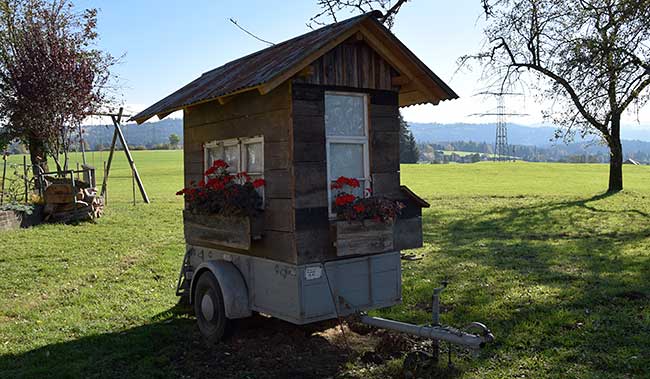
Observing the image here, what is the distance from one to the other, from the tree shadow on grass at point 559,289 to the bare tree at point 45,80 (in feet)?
45.1

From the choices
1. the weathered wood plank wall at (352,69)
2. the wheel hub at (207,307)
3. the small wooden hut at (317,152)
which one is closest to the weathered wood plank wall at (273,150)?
the small wooden hut at (317,152)

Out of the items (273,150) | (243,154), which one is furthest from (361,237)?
(243,154)

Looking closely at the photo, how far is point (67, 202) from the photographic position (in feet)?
60.9

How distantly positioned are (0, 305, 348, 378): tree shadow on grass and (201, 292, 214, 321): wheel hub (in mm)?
348

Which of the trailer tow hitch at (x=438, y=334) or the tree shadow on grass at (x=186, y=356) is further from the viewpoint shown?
the tree shadow on grass at (x=186, y=356)

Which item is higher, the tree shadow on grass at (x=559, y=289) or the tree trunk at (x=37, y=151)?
the tree trunk at (x=37, y=151)

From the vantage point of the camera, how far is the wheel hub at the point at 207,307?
26.2 feet

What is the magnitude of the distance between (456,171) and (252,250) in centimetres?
4882

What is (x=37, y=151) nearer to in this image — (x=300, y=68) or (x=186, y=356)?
(x=186, y=356)

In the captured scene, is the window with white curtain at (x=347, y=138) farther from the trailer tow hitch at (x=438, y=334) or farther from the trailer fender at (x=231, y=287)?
the trailer tow hitch at (x=438, y=334)

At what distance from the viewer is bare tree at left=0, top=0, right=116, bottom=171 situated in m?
21.1

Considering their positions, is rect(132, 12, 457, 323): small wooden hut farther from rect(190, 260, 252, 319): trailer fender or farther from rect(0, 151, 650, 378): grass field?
rect(0, 151, 650, 378): grass field

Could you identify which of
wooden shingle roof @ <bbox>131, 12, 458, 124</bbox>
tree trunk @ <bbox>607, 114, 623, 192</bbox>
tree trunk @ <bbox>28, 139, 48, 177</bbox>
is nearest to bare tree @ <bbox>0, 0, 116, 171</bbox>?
tree trunk @ <bbox>28, 139, 48, 177</bbox>

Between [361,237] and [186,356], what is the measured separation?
265 centimetres
